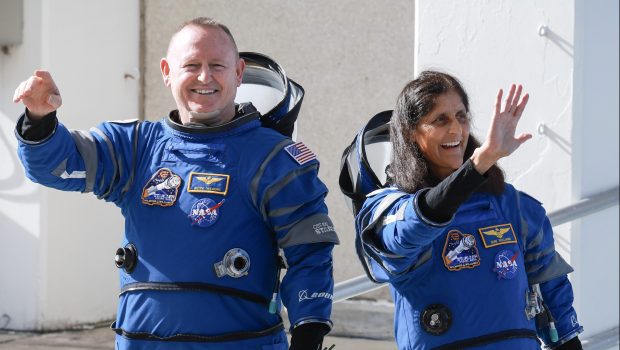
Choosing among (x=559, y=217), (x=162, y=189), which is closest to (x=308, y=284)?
(x=162, y=189)

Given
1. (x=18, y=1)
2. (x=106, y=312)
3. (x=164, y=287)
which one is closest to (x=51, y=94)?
(x=164, y=287)

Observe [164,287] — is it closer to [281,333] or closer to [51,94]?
[281,333]

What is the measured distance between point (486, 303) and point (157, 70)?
5.08 m

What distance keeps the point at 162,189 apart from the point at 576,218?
6.74 ft

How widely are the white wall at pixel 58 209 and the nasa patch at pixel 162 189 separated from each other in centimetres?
402

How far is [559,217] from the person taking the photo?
434 cm

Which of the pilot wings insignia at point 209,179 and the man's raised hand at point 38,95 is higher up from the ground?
the man's raised hand at point 38,95

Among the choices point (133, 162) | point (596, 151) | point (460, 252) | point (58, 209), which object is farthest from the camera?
point (58, 209)

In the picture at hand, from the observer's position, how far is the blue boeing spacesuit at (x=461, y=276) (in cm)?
300

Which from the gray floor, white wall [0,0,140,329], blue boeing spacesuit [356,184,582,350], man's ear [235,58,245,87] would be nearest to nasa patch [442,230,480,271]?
blue boeing spacesuit [356,184,582,350]

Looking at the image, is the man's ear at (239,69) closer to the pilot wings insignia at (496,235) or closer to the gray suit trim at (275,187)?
the gray suit trim at (275,187)

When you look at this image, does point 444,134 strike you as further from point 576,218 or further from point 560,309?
point 576,218

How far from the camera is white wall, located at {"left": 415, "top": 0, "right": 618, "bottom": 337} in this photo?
4.59m

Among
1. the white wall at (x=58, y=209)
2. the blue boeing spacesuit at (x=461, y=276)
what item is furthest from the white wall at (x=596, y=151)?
the white wall at (x=58, y=209)
